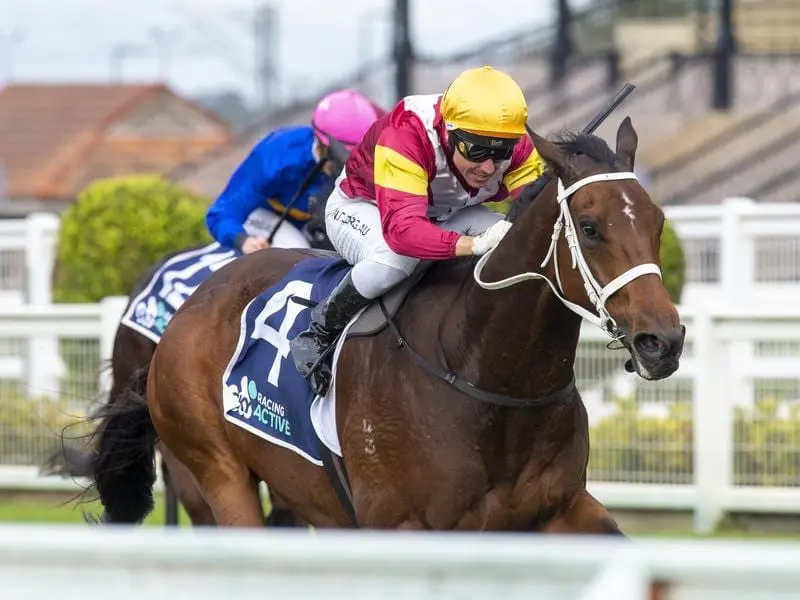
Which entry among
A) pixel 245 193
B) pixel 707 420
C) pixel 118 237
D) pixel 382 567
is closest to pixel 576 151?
pixel 382 567

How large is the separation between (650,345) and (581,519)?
2.43 feet

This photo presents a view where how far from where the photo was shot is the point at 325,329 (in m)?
4.56

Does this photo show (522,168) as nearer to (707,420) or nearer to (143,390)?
(143,390)

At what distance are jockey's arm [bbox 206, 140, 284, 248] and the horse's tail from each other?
739 mm

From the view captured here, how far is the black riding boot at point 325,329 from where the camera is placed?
4.49m

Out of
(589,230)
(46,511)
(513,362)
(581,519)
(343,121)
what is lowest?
(46,511)

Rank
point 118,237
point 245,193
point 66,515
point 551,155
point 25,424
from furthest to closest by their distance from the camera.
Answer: point 118,237
point 25,424
point 66,515
point 245,193
point 551,155

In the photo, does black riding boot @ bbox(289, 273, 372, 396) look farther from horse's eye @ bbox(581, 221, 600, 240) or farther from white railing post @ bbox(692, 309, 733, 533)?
white railing post @ bbox(692, 309, 733, 533)

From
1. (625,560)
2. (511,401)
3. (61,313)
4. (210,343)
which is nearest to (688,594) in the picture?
(625,560)

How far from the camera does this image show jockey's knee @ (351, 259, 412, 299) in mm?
4383

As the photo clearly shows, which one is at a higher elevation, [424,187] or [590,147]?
[590,147]

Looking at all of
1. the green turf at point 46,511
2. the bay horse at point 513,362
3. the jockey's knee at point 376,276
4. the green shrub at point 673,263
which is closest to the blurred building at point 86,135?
the green turf at point 46,511

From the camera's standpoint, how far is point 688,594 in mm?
2123

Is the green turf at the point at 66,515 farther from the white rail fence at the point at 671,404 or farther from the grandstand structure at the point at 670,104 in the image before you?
the grandstand structure at the point at 670,104
